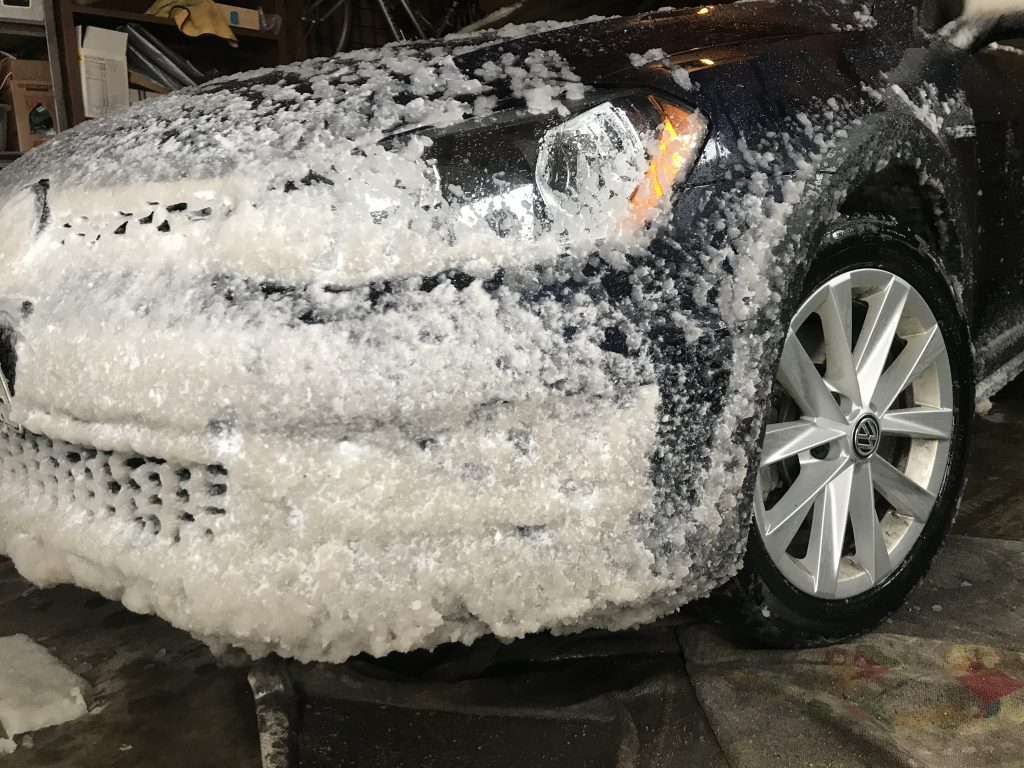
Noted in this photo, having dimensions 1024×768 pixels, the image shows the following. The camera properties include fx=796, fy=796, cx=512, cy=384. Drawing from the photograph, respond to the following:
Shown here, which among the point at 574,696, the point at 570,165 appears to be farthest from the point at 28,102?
the point at 574,696

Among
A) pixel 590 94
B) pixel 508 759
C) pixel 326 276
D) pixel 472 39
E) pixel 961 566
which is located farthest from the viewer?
pixel 961 566

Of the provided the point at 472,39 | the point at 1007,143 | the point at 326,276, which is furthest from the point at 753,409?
the point at 1007,143

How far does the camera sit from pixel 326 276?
38.6 inches

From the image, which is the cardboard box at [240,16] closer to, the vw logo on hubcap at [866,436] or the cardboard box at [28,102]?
the cardboard box at [28,102]

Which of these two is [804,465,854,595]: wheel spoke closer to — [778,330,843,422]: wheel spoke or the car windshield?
[778,330,843,422]: wheel spoke

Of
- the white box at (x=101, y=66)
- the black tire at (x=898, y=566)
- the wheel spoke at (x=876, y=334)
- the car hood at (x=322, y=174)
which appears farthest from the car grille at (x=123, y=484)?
the white box at (x=101, y=66)

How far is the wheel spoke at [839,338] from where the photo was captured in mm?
1346

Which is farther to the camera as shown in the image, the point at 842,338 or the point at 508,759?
the point at 842,338

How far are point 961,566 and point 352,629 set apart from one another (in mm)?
1462

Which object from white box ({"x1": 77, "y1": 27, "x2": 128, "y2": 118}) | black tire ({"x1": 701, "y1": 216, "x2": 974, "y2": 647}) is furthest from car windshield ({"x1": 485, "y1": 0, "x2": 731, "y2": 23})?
white box ({"x1": 77, "y1": 27, "x2": 128, "y2": 118})

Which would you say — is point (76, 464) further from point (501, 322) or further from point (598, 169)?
point (598, 169)

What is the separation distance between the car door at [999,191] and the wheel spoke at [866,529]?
0.68 metres

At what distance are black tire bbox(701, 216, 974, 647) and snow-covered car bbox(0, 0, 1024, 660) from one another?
0.01 meters

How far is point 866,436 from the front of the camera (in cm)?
143
